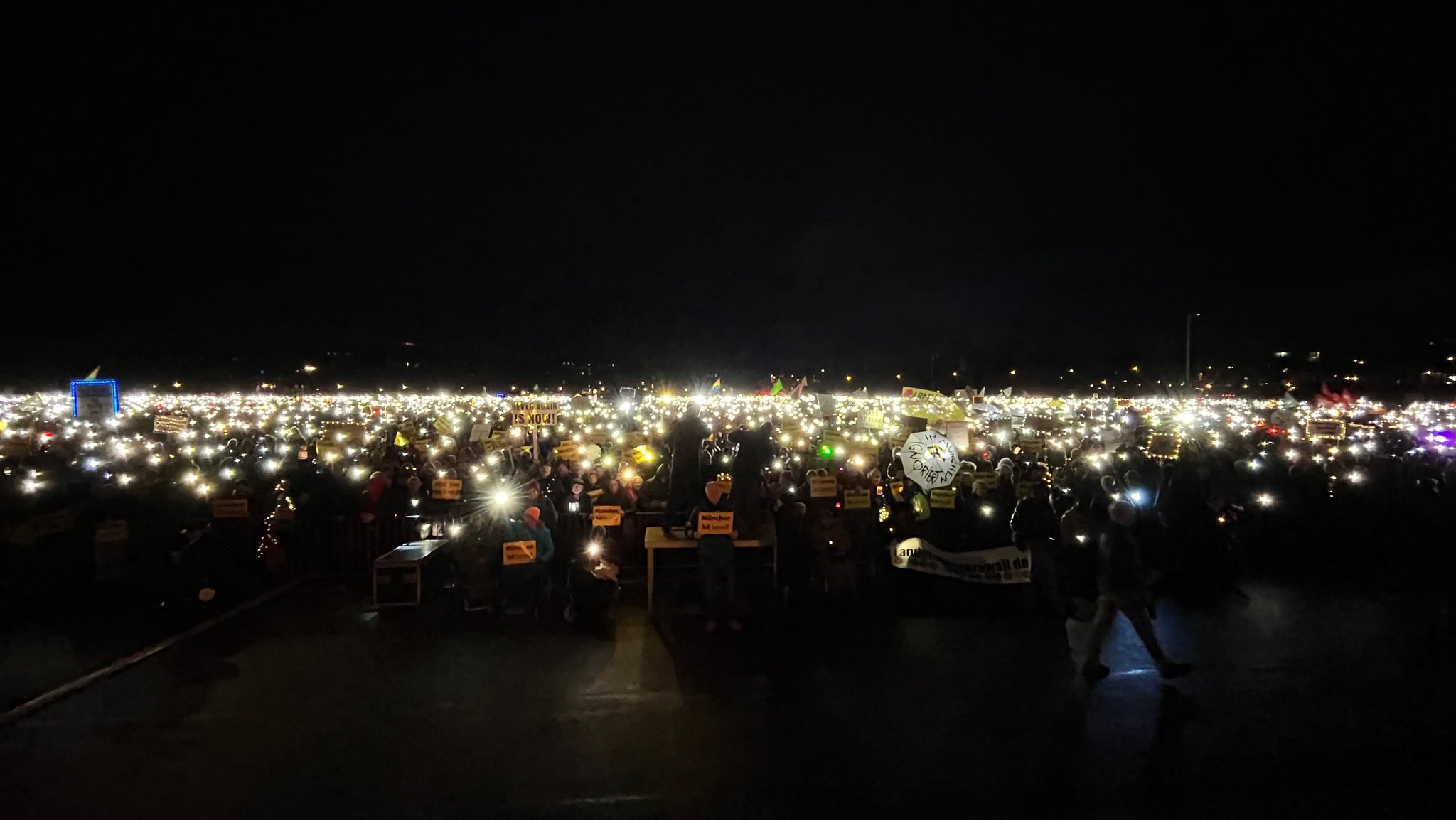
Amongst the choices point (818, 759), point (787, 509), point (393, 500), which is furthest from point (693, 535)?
point (393, 500)

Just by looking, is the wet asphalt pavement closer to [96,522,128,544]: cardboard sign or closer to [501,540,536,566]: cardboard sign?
[501,540,536,566]: cardboard sign

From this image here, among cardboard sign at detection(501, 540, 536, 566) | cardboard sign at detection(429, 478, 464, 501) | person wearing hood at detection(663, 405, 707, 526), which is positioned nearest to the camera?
cardboard sign at detection(501, 540, 536, 566)

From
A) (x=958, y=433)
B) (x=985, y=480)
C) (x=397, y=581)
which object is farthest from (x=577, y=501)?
(x=958, y=433)

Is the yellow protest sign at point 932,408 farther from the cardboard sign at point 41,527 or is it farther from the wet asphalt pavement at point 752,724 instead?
the cardboard sign at point 41,527

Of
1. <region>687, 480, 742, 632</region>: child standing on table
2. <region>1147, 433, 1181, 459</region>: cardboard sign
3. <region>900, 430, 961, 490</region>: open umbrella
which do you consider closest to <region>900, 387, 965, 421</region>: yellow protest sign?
<region>1147, 433, 1181, 459</region>: cardboard sign

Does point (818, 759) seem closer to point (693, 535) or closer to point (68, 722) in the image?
point (693, 535)

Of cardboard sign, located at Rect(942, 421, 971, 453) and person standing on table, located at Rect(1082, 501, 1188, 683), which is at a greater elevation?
cardboard sign, located at Rect(942, 421, 971, 453)

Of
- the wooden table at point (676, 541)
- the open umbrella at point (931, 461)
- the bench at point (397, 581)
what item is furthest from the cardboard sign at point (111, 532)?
the open umbrella at point (931, 461)
